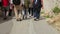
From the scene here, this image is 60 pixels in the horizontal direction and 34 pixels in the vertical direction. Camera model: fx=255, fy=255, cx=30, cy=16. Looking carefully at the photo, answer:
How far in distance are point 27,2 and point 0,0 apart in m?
1.84

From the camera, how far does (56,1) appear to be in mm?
19391

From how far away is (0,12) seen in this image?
19422 mm

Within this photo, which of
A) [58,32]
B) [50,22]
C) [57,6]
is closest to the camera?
[58,32]

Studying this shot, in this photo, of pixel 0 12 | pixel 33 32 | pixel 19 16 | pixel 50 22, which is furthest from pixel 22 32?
pixel 0 12

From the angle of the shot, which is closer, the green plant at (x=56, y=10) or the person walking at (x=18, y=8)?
the person walking at (x=18, y=8)

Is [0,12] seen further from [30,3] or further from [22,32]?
[22,32]

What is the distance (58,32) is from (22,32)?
1699 mm

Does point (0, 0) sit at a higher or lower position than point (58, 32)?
higher

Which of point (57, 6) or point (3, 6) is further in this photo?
point (57, 6)

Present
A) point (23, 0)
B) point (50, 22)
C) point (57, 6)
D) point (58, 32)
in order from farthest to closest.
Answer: point (57, 6) → point (23, 0) → point (50, 22) → point (58, 32)

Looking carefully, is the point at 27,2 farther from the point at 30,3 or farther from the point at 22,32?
the point at 22,32

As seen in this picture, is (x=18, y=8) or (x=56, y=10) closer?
(x=18, y=8)

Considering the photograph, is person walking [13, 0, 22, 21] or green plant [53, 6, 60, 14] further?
green plant [53, 6, 60, 14]

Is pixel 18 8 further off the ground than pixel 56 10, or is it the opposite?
pixel 18 8
